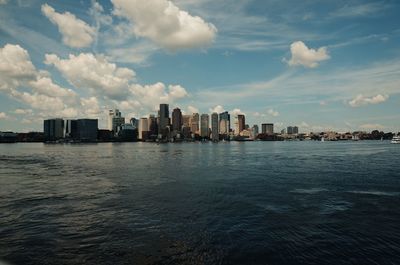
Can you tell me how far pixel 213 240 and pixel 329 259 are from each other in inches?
341

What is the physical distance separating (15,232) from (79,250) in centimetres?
849

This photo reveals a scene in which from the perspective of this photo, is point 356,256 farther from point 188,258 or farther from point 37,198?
point 37,198

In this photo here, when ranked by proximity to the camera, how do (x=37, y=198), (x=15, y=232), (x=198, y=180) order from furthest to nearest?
(x=198, y=180)
(x=37, y=198)
(x=15, y=232)

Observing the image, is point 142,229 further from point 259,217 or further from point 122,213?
point 259,217

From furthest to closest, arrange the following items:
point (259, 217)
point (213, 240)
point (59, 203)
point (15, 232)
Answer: point (59, 203)
point (259, 217)
point (15, 232)
point (213, 240)

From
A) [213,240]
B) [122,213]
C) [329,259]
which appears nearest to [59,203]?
[122,213]

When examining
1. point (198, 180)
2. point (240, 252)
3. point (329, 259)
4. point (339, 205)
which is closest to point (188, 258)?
point (240, 252)

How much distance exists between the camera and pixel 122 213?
35.2 meters

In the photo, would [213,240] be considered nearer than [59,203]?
Yes

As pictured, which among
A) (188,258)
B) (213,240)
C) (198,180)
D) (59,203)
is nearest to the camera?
(188,258)

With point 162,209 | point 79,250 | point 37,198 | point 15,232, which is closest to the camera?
point 79,250

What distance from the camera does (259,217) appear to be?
33250mm

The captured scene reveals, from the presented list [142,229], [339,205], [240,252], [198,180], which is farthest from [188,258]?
[198,180]

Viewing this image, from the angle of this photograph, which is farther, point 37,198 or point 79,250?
point 37,198
